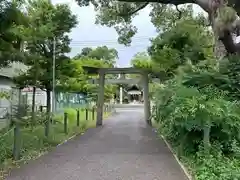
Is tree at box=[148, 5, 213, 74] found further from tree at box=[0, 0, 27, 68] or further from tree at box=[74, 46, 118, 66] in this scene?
tree at box=[74, 46, 118, 66]

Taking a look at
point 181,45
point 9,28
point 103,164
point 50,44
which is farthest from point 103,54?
point 103,164

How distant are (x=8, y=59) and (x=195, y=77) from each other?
16.7ft

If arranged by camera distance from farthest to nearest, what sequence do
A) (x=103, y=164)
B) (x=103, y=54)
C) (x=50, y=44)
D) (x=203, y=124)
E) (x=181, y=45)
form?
(x=103, y=54) < (x=181, y=45) < (x=50, y=44) < (x=103, y=164) < (x=203, y=124)

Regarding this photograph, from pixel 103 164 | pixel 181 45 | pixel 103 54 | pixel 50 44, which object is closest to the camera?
pixel 103 164

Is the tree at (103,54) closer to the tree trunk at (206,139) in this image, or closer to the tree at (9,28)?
the tree at (9,28)

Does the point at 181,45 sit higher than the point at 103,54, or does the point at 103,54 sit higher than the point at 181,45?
the point at 103,54

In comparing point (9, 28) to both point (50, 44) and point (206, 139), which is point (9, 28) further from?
point (50, 44)

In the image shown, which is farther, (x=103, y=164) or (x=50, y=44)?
(x=50, y=44)

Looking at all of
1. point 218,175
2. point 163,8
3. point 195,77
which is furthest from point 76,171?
point 163,8

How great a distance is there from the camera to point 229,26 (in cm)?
1384

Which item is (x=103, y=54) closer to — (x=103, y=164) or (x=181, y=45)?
(x=181, y=45)

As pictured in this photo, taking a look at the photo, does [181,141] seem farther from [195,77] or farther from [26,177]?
[26,177]

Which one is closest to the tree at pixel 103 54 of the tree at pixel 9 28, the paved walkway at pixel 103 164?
the paved walkway at pixel 103 164

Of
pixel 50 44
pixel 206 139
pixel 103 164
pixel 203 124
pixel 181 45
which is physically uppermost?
pixel 181 45
